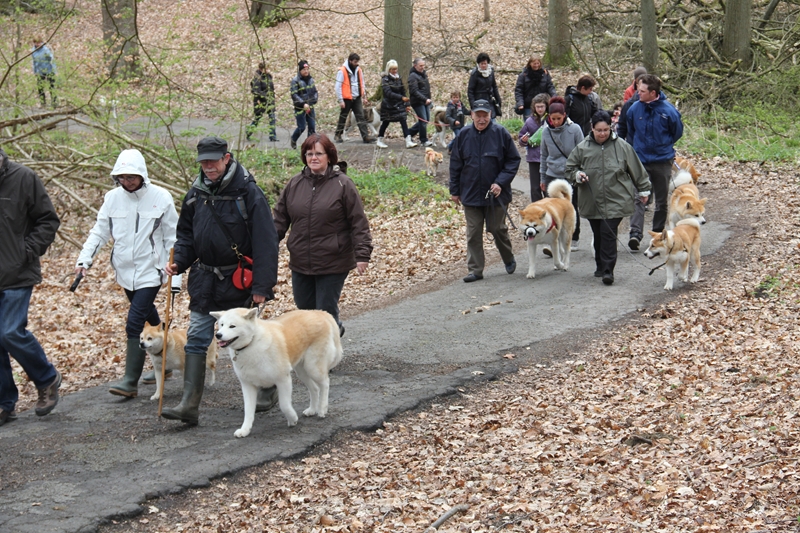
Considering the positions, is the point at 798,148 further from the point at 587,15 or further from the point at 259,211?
the point at 259,211

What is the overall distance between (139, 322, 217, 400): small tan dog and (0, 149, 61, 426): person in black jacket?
810 millimetres

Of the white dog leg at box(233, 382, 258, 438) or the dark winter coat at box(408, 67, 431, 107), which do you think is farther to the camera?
the dark winter coat at box(408, 67, 431, 107)

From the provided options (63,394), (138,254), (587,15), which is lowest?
(63,394)

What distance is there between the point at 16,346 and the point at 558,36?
885 inches

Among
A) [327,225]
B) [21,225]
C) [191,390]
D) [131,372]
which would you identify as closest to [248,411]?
[191,390]

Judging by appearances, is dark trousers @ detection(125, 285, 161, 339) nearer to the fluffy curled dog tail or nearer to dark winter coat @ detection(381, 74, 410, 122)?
the fluffy curled dog tail

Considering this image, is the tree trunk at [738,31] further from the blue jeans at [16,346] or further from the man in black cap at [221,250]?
the blue jeans at [16,346]

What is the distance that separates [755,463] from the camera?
16.9 feet

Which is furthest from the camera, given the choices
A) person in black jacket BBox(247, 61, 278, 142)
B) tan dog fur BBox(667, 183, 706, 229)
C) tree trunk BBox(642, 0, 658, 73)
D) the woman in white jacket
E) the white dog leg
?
tree trunk BBox(642, 0, 658, 73)

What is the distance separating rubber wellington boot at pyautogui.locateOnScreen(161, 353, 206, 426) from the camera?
5984 millimetres

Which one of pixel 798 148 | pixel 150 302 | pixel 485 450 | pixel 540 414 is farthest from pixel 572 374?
pixel 798 148

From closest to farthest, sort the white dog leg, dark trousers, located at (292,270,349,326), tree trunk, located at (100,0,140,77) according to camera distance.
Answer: the white dog leg
dark trousers, located at (292,270,349,326)
tree trunk, located at (100,0,140,77)

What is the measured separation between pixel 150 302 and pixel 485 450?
305 centimetres

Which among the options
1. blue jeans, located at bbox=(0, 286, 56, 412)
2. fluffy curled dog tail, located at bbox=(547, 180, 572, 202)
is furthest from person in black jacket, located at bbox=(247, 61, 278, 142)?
blue jeans, located at bbox=(0, 286, 56, 412)
